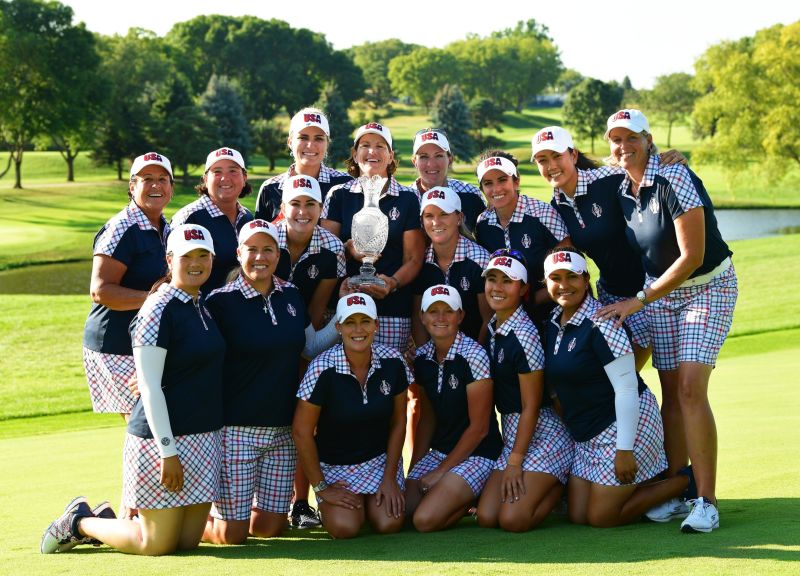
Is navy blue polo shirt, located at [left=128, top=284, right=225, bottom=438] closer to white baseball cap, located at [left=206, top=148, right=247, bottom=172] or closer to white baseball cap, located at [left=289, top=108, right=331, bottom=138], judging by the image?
white baseball cap, located at [left=206, top=148, right=247, bottom=172]

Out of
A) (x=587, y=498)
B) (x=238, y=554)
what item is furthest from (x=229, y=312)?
(x=587, y=498)

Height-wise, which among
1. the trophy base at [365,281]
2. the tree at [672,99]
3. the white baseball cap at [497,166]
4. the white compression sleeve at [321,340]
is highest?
the tree at [672,99]

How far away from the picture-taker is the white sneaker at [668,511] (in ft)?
19.2

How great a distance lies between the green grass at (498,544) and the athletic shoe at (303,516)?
0.76 ft

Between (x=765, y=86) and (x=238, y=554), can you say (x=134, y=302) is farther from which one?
(x=765, y=86)

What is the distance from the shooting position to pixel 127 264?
6.35m

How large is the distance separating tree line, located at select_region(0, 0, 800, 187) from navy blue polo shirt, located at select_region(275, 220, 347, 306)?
46214 millimetres

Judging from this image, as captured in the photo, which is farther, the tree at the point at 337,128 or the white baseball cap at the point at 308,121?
the tree at the point at 337,128

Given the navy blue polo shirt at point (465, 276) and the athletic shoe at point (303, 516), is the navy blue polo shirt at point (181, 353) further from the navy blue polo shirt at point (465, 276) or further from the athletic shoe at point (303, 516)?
the navy blue polo shirt at point (465, 276)

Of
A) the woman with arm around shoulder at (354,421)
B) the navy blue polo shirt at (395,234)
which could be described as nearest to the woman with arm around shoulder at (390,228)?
the navy blue polo shirt at (395,234)

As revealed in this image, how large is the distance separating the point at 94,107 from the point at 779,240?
1566 inches

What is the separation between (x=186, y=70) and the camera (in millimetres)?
93688

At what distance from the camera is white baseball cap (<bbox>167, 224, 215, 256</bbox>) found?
218 inches

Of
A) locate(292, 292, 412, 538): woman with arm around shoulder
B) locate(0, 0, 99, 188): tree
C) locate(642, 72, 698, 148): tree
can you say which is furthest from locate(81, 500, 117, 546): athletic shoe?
locate(642, 72, 698, 148): tree
